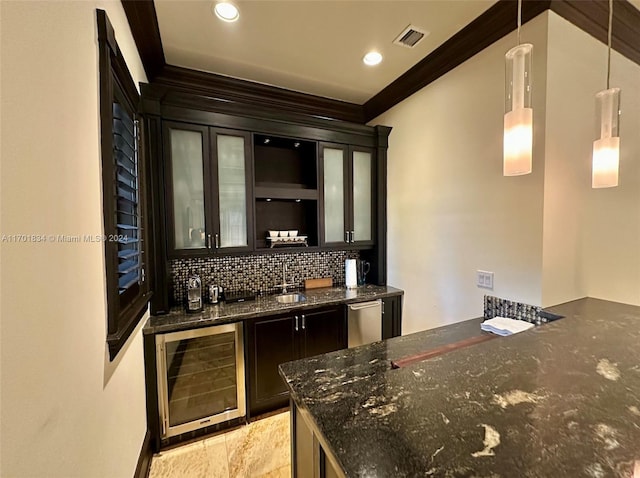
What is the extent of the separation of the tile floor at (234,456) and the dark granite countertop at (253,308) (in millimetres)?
880

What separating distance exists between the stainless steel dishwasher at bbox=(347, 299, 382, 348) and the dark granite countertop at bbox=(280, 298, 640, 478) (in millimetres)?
1203

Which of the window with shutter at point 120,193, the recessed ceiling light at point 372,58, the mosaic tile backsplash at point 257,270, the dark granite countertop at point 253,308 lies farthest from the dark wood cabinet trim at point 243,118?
the dark granite countertop at point 253,308

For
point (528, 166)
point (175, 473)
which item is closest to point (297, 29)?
point (528, 166)

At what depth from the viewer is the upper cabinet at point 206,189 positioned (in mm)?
2268

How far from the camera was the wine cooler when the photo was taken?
2.01 metres

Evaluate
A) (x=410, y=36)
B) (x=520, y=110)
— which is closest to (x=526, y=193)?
(x=520, y=110)

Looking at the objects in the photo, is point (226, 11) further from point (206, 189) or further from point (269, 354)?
point (269, 354)

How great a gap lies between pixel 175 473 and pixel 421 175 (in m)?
2.96

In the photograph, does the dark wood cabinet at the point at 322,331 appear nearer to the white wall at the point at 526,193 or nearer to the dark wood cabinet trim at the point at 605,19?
the white wall at the point at 526,193

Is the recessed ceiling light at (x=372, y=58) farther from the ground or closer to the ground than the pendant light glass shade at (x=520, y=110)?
farther from the ground

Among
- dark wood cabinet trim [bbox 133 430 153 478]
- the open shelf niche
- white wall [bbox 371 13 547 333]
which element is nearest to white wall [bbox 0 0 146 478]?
dark wood cabinet trim [bbox 133 430 153 478]

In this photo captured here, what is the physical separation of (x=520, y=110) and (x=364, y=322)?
208 cm

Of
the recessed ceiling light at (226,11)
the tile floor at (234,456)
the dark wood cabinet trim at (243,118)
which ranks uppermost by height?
the recessed ceiling light at (226,11)

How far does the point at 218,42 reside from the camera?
2.07 meters
